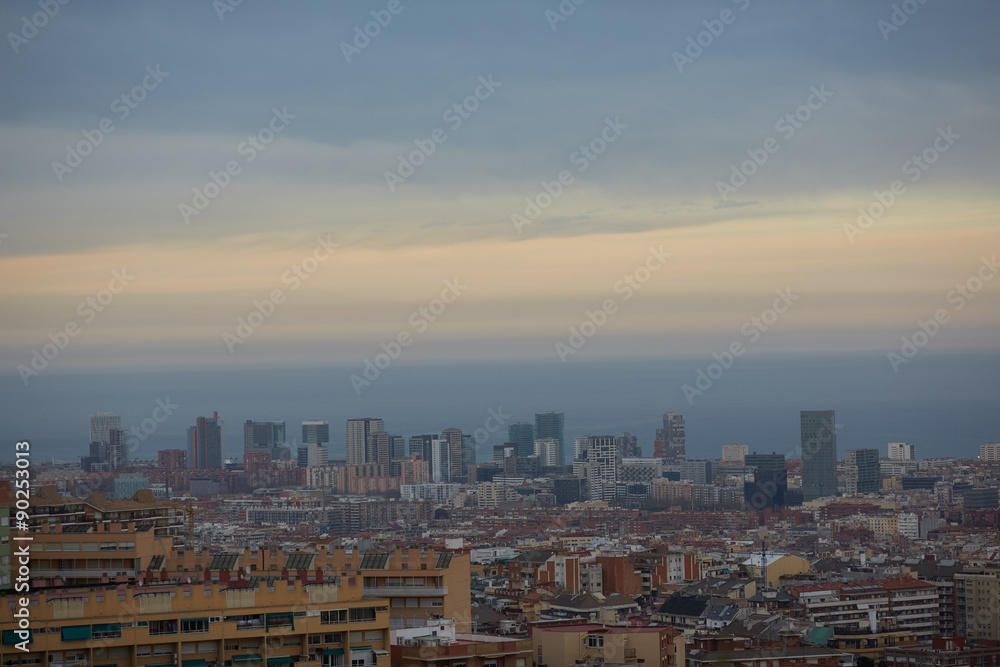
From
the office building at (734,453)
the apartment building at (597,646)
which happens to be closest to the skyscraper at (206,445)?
the office building at (734,453)

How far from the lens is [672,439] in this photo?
13950 cm

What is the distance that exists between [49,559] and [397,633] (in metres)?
4.84

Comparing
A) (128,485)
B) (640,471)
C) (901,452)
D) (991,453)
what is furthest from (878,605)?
(901,452)

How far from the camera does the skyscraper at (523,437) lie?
147 m

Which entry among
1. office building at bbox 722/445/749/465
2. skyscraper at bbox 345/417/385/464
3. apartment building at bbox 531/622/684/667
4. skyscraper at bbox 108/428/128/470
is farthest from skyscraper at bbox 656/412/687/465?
apartment building at bbox 531/622/684/667

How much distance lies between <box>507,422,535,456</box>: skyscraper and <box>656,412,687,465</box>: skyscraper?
12.6 m

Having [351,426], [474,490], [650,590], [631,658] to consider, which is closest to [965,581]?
[650,590]

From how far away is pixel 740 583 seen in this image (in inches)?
1578

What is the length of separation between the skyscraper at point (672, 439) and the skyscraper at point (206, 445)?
38981 mm

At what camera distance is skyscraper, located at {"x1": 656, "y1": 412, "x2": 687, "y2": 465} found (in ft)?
451

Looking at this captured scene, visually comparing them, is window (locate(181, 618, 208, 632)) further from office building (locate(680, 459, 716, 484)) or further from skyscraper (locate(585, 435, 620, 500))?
office building (locate(680, 459, 716, 484))

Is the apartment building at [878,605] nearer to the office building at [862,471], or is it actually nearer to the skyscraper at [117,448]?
the skyscraper at [117,448]

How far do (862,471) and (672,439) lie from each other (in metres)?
30.9

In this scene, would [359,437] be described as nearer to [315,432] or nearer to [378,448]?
[378,448]
